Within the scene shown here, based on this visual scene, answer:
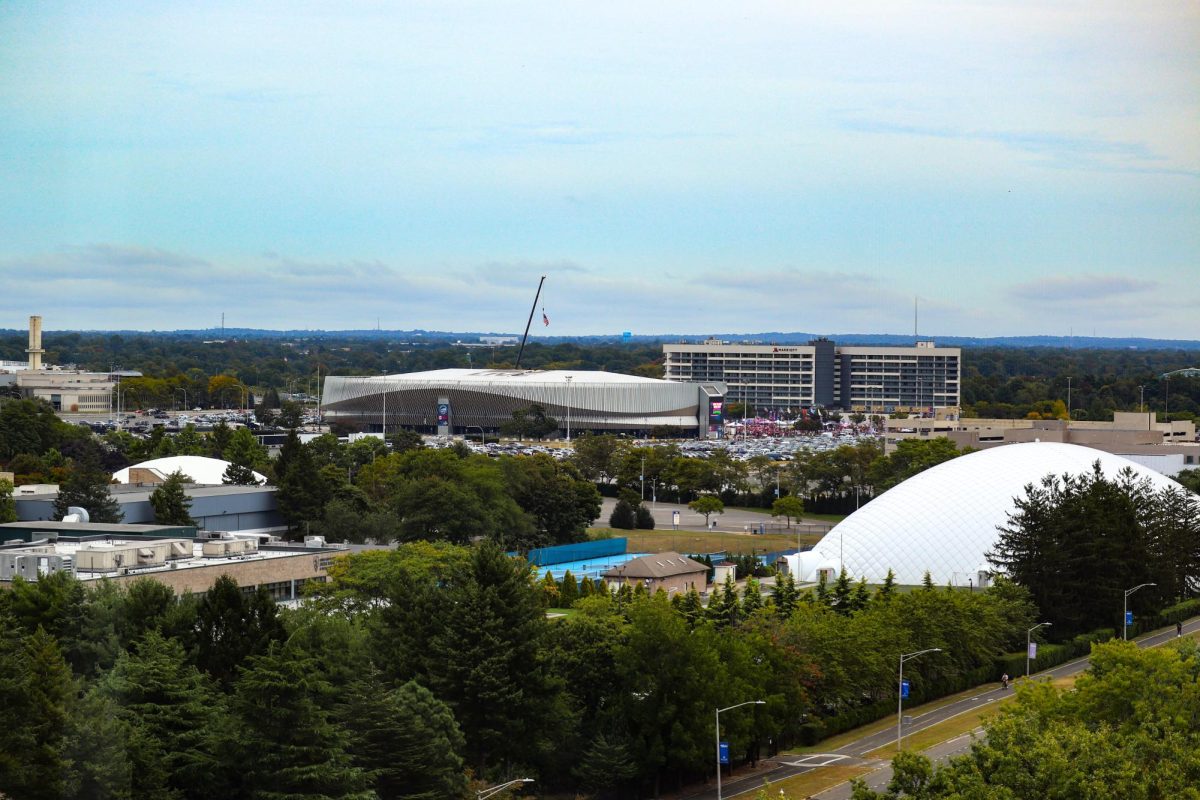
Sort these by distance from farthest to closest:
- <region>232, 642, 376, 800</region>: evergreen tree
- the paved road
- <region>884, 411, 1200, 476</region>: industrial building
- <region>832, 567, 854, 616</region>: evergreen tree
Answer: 1. <region>884, 411, 1200, 476</region>: industrial building
2. <region>832, 567, 854, 616</region>: evergreen tree
3. the paved road
4. <region>232, 642, 376, 800</region>: evergreen tree

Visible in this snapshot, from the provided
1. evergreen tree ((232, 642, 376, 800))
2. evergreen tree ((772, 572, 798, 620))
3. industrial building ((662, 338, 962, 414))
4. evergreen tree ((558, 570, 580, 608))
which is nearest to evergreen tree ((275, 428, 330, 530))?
evergreen tree ((558, 570, 580, 608))

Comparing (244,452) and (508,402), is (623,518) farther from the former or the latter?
(508,402)

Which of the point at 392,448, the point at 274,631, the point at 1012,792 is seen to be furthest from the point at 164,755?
the point at 392,448

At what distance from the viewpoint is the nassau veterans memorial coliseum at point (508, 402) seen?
140375mm

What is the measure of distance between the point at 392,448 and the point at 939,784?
8083 centimetres

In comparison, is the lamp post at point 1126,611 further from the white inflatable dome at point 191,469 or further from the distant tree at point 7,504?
the white inflatable dome at point 191,469

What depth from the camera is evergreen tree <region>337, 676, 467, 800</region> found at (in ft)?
89.2

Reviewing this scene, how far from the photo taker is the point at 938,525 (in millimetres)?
56719

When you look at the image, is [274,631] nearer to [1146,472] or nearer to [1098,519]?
[1098,519]

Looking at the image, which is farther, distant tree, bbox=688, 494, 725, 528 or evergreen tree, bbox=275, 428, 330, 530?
distant tree, bbox=688, 494, 725, 528

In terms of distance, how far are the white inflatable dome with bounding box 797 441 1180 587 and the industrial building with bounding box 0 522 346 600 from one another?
59.1 ft

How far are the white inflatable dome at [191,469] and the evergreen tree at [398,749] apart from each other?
4889 centimetres

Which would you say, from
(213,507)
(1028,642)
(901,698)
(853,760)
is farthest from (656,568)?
(853,760)

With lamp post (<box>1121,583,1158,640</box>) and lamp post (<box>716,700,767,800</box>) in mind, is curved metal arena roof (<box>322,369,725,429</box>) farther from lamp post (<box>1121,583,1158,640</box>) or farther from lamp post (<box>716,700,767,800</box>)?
lamp post (<box>716,700,767,800</box>)
